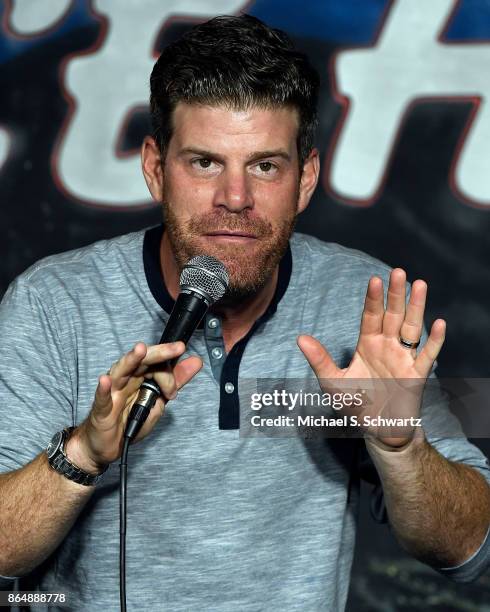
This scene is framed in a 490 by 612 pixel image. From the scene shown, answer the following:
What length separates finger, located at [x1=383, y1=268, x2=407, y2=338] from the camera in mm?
1577

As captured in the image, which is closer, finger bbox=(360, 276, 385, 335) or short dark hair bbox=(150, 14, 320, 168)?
finger bbox=(360, 276, 385, 335)

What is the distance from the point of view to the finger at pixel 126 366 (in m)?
1.38

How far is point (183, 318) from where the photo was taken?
140cm

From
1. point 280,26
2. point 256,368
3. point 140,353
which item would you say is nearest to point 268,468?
point 256,368

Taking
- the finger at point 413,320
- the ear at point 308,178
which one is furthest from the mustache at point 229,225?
the finger at point 413,320

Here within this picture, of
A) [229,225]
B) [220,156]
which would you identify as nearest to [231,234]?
[229,225]

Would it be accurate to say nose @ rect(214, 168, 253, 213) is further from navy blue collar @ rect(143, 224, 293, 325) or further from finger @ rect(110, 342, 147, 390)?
finger @ rect(110, 342, 147, 390)

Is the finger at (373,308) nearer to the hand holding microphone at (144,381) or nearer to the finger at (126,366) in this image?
the hand holding microphone at (144,381)

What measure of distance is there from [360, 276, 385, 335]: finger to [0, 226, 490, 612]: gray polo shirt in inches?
10.9

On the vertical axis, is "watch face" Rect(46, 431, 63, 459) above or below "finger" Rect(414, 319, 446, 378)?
below

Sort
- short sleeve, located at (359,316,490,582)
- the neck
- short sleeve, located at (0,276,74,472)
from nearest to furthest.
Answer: short sleeve, located at (0,276,74,472) < short sleeve, located at (359,316,490,582) < the neck

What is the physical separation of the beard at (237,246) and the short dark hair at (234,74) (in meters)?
0.20

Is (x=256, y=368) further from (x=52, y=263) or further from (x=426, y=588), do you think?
(x=426, y=588)

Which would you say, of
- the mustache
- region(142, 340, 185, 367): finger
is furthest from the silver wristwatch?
the mustache
